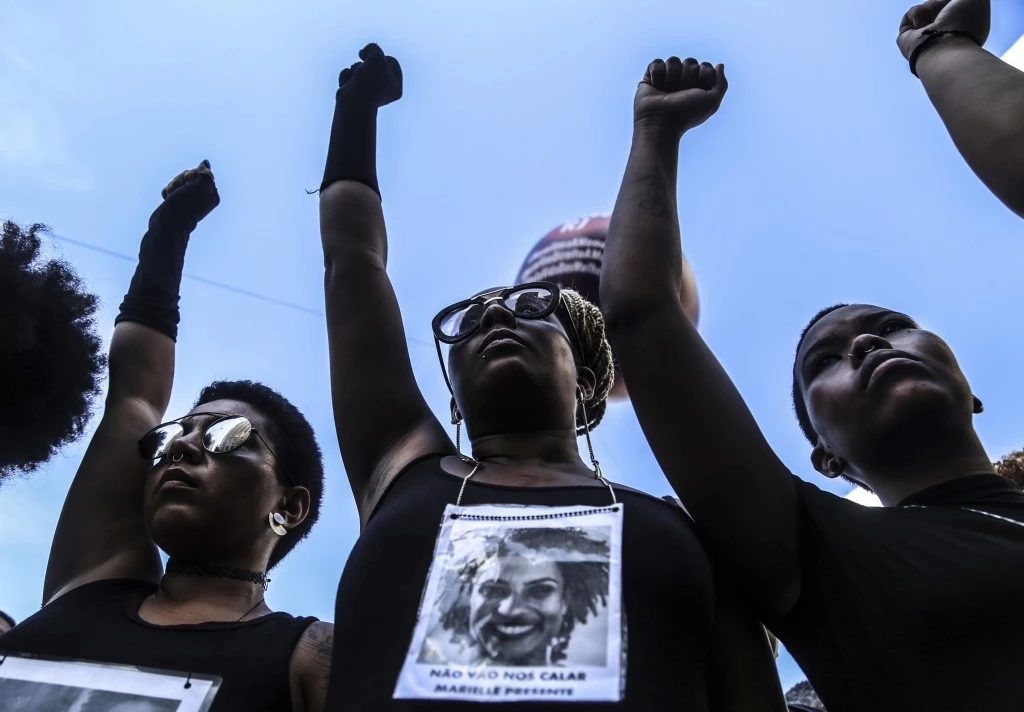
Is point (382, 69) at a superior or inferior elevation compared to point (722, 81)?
superior

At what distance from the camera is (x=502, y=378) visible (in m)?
2.82

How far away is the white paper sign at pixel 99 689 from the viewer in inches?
89.7

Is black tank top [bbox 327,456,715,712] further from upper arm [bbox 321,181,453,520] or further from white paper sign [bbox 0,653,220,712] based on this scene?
white paper sign [bbox 0,653,220,712]

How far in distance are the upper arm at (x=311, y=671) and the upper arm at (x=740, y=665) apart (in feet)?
3.44

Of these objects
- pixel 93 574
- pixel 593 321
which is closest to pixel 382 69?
pixel 593 321

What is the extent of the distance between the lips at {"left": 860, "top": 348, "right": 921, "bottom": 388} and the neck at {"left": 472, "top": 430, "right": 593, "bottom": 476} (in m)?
1.01

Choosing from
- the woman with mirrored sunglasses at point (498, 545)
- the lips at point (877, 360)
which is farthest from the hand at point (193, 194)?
the lips at point (877, 360)

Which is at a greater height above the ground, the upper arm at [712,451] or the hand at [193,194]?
the hand at [193,194]

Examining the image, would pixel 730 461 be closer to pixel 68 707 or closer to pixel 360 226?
pixel 360 226

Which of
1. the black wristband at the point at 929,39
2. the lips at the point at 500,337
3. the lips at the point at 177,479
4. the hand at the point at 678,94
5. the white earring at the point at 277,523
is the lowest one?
the white earring at the point at 277,523

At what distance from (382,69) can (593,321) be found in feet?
5.01

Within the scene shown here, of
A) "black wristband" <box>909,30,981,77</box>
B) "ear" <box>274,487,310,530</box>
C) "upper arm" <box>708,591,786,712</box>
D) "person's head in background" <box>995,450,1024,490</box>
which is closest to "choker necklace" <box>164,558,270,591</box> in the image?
"ear" <box>274,487,310,530</box>

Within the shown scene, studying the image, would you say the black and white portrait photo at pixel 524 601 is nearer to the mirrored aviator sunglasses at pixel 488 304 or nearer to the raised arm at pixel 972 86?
the mirrored aviator sunglasses at pixel 488 304

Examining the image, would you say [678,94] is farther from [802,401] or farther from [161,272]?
[161,272]
